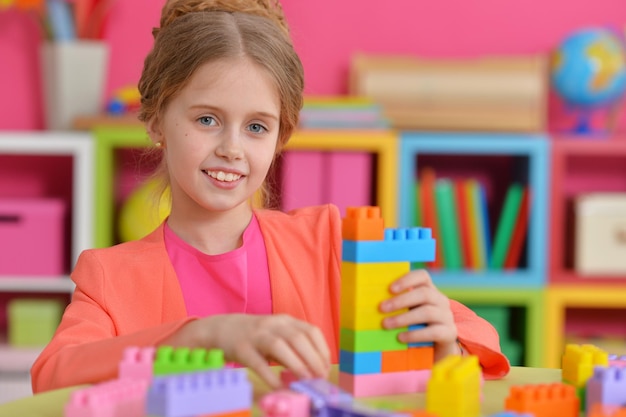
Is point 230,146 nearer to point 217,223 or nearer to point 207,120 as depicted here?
point 207,120

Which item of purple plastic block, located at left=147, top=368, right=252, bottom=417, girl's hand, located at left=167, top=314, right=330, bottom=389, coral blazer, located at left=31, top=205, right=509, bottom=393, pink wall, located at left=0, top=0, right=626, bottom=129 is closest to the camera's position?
purple plastic block, located at left=147, top=368, right=252, bottom=417

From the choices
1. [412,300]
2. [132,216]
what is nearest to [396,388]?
[412,300]

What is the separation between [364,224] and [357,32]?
2.09 m

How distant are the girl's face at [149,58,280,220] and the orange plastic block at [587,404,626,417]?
0.58 m

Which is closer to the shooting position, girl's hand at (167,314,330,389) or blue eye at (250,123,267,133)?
girl's hand at (167,314,330,389)

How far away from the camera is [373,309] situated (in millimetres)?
870

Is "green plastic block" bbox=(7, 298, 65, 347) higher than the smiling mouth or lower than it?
lower

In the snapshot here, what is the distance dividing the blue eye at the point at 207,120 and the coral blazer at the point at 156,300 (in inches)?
7.0

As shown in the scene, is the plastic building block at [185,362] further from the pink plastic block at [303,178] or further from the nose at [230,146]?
the pink plastic block at [303,178]

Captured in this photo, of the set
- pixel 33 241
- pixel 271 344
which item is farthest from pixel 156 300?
pixel 33 241

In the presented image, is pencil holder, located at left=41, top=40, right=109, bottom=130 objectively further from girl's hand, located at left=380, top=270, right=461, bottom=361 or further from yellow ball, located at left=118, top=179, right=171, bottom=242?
girl's hand, located at left=380, top=270, right=461, bottom=361

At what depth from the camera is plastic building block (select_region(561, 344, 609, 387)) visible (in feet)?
2.81

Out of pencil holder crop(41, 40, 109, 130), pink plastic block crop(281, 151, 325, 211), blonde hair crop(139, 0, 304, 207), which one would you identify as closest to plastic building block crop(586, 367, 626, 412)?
blonde hair crop(139, 0, 304, 207)

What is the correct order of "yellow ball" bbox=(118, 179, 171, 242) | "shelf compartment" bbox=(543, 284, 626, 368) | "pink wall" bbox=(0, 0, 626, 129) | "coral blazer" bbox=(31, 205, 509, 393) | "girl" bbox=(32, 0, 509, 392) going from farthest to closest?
"pink wall" bbox=(0, 0, 626, 129)
"shelf compartment" bbox=(543, 284, 626, 368)
"yellow ball" bbox=(118, 179, 171, 242)
"girl" bbox=(32, 0, 509, 392)
"coral blazer" bbox=(31, 205, 509, 393)
